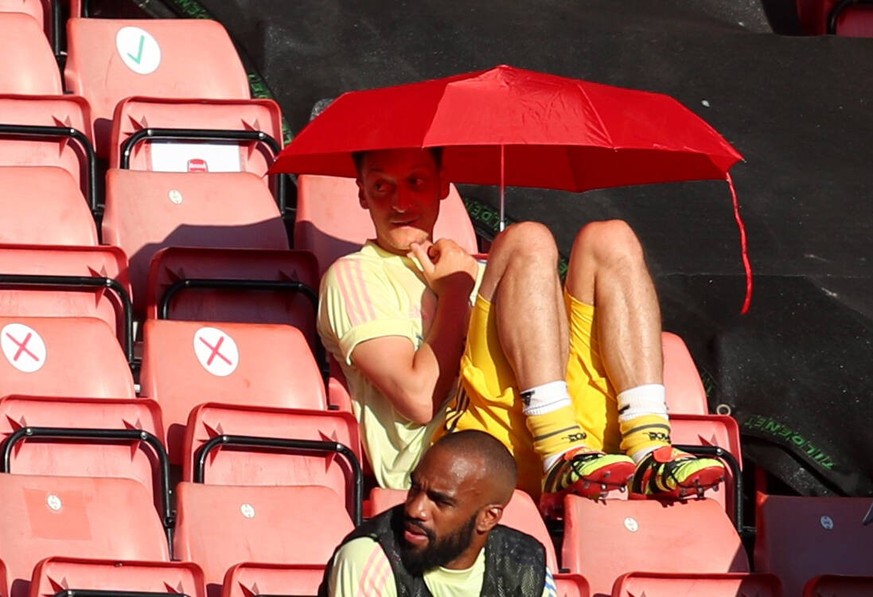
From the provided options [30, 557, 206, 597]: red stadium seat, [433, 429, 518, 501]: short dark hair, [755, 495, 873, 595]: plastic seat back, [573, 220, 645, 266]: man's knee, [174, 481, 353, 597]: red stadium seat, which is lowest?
[755, 495, 873, 595]: plastic seat back

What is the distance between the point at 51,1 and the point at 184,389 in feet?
→ 7.37

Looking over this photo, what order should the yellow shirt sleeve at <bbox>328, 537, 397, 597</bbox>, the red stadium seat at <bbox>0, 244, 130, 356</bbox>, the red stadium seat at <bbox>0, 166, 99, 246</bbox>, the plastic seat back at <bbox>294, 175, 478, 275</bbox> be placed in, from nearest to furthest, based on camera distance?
the yellow shirt sleeve at <bbox>328, 537, 397, 597</bbox>
the red stadium seat at <bbox>0, 244, 130, 356</bbox>
the red stadium seat at <bbox>0, 166, 99, 246</bbox>
the plastic seat back at <bbox>294, 175, 478, 275</bbox>

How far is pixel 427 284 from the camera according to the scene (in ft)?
17.7

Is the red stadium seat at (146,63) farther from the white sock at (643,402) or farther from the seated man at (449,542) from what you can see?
the seated man at (449,542)

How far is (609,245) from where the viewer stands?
17.2 feet

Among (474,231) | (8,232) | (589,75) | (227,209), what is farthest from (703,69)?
(8,232)

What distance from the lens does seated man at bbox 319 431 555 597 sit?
406cm

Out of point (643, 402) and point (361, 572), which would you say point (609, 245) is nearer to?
point (643, 402)

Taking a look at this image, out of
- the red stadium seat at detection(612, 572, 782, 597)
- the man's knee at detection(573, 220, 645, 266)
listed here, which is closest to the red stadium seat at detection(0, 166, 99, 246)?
the man's knee at detection(573, 220, 645, 266)

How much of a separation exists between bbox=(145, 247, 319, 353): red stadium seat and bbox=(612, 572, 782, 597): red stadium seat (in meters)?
1.38

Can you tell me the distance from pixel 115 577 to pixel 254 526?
0.44m

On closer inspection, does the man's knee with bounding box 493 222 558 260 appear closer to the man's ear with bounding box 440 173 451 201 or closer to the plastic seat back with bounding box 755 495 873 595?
the man's ear with bounding box 440 173 451 201

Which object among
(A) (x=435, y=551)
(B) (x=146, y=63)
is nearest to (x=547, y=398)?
(A) (x=435, y=551)

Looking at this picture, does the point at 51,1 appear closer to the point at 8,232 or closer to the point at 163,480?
the point at 8,232
